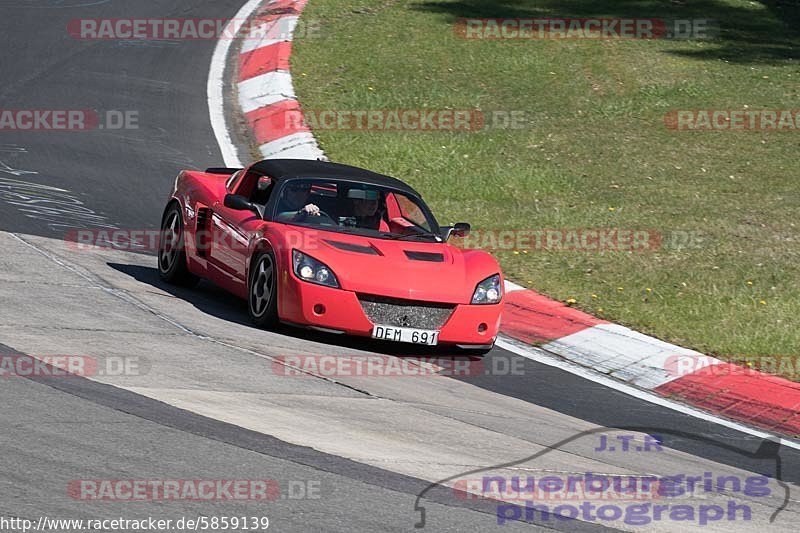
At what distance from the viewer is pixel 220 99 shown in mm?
16562

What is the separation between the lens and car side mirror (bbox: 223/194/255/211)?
991cm

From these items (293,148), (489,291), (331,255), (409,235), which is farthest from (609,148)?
(331,255)

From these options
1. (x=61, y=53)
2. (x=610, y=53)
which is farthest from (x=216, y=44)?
(x=610, y=53)

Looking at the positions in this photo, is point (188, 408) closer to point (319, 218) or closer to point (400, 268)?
point (400, 268)

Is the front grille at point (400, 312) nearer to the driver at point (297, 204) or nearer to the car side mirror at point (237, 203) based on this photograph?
the driver at point (297, 204)

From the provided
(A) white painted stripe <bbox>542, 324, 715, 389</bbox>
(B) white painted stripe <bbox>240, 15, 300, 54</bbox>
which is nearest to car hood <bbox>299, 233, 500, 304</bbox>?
(A) white painted stripe <bbox>542, 324, 715, 389</bbox>

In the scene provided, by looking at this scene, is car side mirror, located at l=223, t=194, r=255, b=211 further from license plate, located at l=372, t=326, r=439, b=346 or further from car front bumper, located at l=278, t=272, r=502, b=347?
license plate, located at l=372, t=326, r=439, b=346

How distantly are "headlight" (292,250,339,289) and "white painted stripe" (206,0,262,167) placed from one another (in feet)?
17.7

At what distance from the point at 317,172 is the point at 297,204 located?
42cm

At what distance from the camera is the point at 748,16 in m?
22.0

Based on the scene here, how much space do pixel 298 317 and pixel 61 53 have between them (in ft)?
33.2

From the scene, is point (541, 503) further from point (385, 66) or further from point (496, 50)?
point (496, 50)

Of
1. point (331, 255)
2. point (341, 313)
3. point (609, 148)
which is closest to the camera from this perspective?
point (341, 313)

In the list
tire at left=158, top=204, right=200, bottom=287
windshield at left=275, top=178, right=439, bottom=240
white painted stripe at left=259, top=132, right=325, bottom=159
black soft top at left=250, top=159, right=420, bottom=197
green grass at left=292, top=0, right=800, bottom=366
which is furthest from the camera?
white painted stripe at left=259, top=132, right=325, bottom=159
